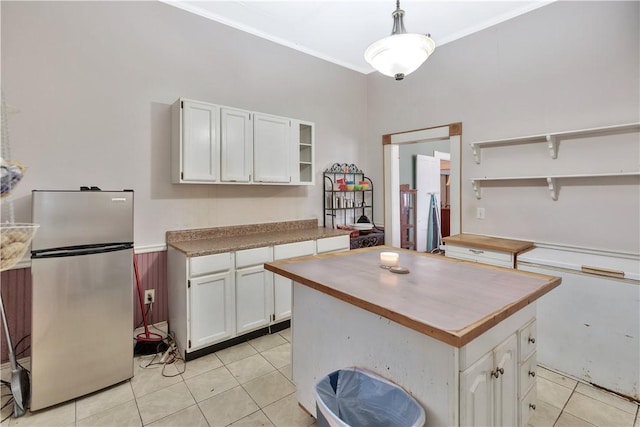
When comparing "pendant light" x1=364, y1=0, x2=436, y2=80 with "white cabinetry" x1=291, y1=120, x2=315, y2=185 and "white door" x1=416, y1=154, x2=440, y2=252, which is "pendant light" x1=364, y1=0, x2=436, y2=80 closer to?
"white cabinetry" x1=291, y1=120, x2=315, y2=185

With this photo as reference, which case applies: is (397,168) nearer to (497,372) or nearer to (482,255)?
(482,255)

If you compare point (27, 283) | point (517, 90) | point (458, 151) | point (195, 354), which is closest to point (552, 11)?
point (517, 90)

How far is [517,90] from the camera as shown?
3014 mm

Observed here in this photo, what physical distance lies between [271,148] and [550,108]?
2.62 m

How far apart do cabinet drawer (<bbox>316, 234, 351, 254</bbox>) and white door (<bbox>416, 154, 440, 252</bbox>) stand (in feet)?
6.85

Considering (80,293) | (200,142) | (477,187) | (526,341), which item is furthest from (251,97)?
(526,341)

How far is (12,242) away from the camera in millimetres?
709

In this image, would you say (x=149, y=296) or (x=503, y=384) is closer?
(x=503, y=384)

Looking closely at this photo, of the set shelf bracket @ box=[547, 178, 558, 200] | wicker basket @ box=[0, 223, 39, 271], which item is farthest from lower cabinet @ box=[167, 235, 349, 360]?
shelf bracket @ box=[547, 178, 558, 200]

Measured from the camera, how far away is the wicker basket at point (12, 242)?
2.27 feet

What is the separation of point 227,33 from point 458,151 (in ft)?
8.99

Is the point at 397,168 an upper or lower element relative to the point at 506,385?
upper

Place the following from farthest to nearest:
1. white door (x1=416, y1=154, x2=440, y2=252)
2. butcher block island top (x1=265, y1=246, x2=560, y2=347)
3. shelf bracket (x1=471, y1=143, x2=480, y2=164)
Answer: white door (x1=416, y1=154, x2=440, y2=252)
shelf bracket (x1=471, y1=143, x2=480, y2=164)
butcher block island top (x1=265, y1=246, x2=560, y2=347)

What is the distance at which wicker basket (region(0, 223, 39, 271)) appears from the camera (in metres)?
0.69
